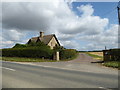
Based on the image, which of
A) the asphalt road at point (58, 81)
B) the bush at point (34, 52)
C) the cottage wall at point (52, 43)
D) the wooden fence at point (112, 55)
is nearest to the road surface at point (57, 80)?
the asphalt road at point (58, 81)

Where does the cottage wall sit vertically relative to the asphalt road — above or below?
above

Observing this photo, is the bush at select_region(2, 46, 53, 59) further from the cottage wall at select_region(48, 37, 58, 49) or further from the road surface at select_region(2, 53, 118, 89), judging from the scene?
the road surface at select_region(2, 53, 118, 89)

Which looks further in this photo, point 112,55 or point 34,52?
point 34,52

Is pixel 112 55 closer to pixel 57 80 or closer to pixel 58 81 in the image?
pixel 57 80

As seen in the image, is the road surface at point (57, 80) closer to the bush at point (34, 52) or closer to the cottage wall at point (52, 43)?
the bush at point (34, 52)

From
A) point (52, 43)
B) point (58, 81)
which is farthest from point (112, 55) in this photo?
point (52, 43)

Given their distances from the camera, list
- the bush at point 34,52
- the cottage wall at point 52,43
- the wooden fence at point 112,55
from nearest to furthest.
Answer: the wooden fence at point 112,55
the bush at point 34,52
the cottage wall at point 52,43

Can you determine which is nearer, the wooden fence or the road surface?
the road surface

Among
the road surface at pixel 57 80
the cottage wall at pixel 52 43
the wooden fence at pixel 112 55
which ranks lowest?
the road surface at pixel 57 80

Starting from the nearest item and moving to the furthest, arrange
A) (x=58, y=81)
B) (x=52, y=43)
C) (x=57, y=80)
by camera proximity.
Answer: (x=58, y=81) → (x=57, y=80) → (x=52, y=43)

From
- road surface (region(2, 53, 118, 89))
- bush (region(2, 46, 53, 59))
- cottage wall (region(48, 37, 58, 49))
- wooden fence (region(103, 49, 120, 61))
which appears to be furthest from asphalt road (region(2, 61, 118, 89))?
cottage wall (region(48, 37, 58, 49))

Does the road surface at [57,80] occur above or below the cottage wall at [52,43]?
below

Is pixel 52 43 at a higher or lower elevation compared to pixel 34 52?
higher

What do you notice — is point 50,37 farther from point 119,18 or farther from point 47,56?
point 119,18
